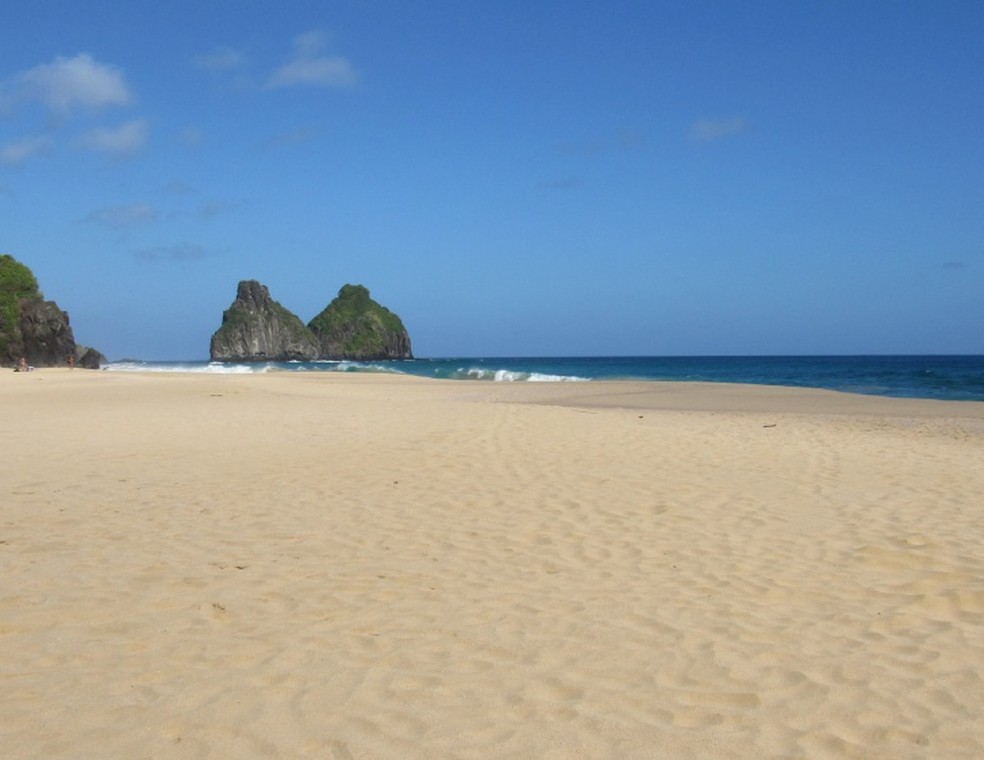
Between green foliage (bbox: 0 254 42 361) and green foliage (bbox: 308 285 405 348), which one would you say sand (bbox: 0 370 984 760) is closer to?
green foliage (bbox: 0 254 42 361)

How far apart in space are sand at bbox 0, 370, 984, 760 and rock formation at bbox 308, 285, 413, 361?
16363 centimetres

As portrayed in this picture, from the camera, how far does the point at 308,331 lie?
16525 centimetres

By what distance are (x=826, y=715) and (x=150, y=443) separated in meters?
11.7

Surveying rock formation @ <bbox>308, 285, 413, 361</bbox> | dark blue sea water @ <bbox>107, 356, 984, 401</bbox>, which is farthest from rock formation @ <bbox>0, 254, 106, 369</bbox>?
rock formation @ <bbox>308, 285, 413, 361</bbox>

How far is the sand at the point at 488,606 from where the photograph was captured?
143 inches

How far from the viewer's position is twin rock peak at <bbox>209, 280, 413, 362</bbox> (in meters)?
153

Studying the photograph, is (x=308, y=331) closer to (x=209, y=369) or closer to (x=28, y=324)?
(x=209, y=369)

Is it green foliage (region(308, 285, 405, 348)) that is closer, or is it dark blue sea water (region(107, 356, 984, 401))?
dark blue sea water (region(107, 356, 984, 401))

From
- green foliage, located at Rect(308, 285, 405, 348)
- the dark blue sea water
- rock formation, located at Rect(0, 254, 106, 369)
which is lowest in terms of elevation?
the dark blue sea water

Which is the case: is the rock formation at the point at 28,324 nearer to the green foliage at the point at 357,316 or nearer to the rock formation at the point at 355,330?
the rock formation at the point at 355,330

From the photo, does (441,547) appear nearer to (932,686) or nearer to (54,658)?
(54,658)

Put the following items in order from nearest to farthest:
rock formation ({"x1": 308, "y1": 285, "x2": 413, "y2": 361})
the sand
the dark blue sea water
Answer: the sand
the dark blue sea water
rock formation ({"x1": 308, "y1": 285, "x2": 413, "y2": 361})

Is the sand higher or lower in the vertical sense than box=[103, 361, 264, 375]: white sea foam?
lower

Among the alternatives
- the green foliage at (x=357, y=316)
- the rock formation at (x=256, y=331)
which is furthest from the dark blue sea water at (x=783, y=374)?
the green foliage at (x=357, y=316)
